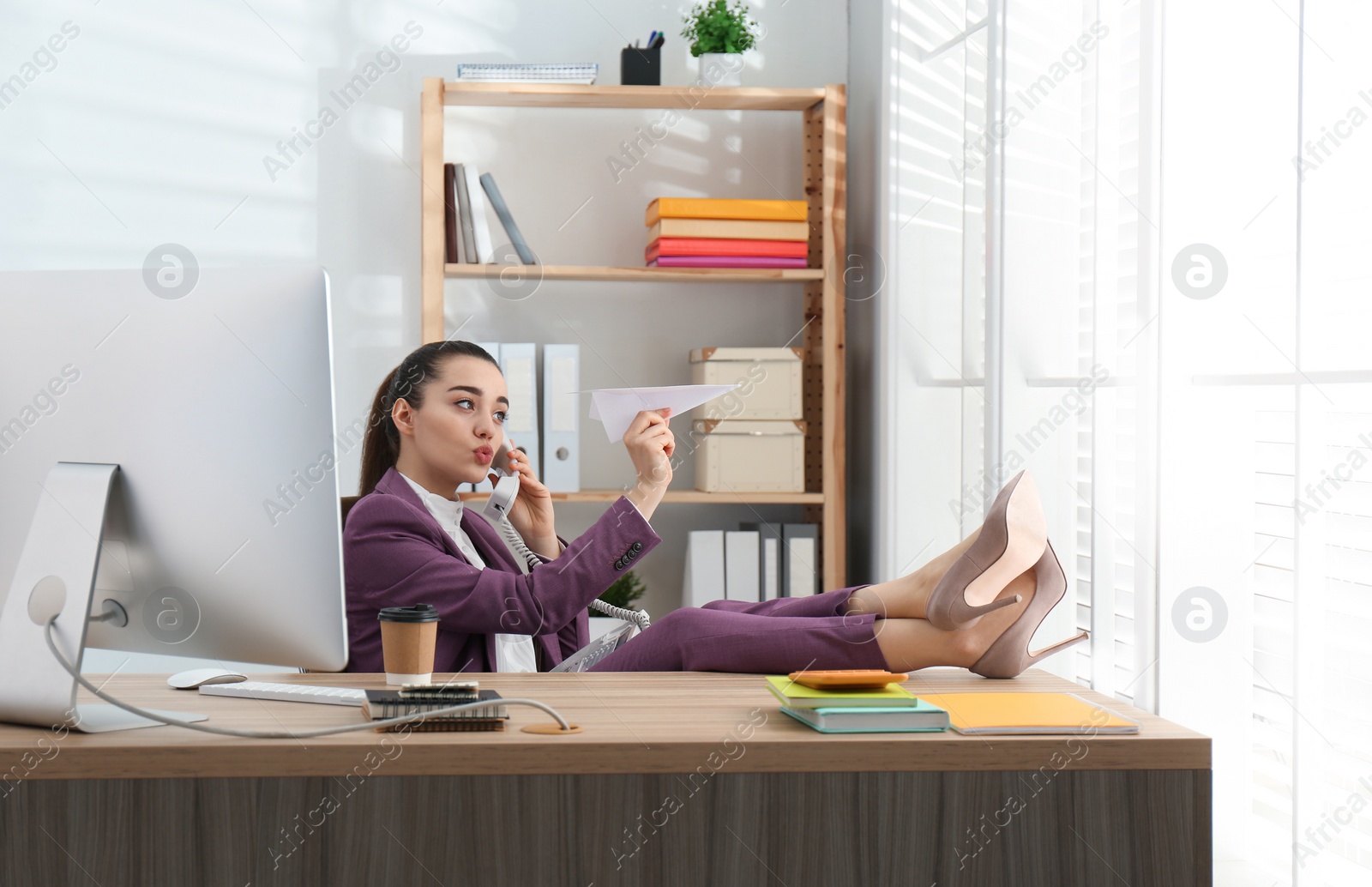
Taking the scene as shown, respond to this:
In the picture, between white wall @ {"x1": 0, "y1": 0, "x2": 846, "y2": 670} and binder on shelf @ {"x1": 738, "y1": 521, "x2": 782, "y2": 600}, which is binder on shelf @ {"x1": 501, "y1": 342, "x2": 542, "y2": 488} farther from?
binder on shelf @ {"x1": 738, "y1": 521, "x2": 782, "y2": 600}

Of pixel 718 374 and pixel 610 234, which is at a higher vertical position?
pixel 610 234

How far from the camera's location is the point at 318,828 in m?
0.95

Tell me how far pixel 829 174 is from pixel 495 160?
0.92 metres

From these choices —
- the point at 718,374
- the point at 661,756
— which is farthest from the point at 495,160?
the point at 661,756

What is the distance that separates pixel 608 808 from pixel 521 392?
6.19ft

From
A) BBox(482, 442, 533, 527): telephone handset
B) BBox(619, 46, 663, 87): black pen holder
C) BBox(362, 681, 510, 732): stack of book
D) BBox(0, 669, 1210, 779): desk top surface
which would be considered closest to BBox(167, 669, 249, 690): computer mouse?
BBox(0, 669, 1210, 779): desk top surface

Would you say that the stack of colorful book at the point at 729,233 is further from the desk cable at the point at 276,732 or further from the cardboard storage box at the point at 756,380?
the desk cable at the point at 276,732

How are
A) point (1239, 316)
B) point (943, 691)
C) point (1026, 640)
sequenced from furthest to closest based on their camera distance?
point (1239, 316) < point (1026, 640) < point (943, 691)

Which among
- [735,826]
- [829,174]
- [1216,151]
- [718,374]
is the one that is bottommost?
[735,826]

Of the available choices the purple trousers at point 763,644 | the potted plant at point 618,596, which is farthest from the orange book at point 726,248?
the purple trousers at point 763,644

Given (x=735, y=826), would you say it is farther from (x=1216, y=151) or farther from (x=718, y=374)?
(x=718, y=374)

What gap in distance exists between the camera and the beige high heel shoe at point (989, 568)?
52.3 inches

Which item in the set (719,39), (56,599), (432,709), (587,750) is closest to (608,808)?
(587,750)

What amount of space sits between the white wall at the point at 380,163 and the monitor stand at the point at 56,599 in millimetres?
2054
